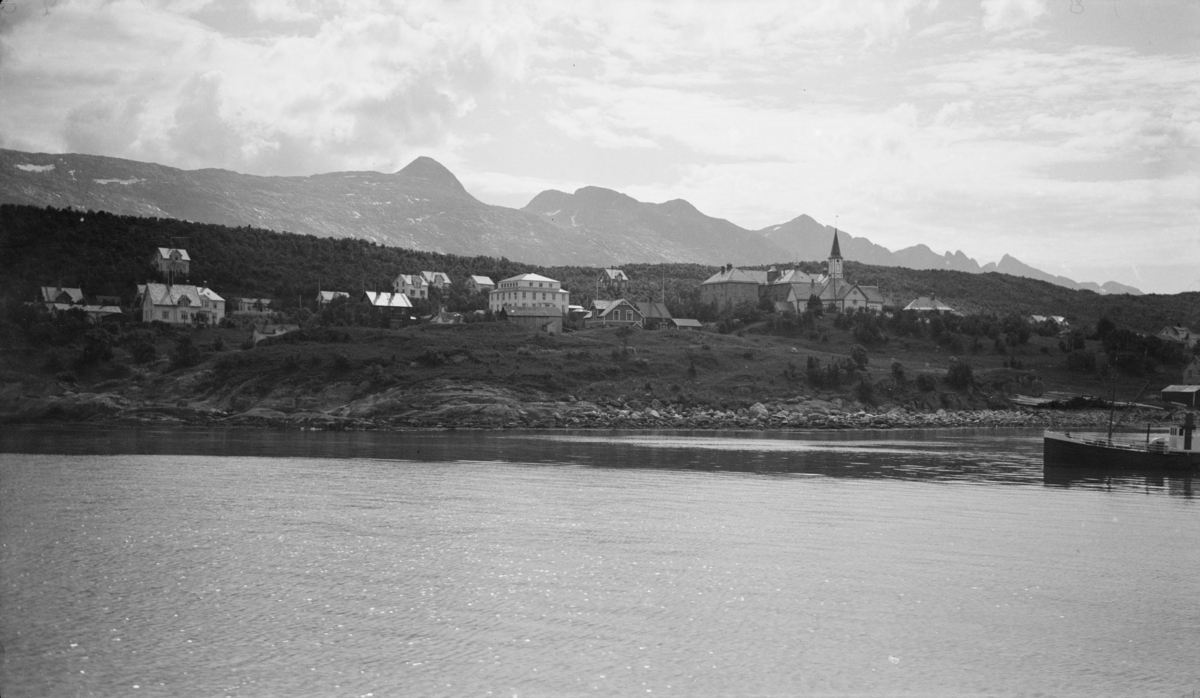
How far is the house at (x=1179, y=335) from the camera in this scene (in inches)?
6112

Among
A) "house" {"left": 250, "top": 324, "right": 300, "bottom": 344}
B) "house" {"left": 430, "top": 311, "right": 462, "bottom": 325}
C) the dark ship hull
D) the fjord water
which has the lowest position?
the fjord water

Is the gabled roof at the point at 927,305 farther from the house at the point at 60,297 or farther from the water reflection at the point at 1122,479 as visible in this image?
the house at the point at 60,297

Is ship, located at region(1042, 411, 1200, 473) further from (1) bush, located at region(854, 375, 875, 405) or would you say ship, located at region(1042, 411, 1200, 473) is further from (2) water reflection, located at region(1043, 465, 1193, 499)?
(1) bush, located at region(854, 375, 875, 405)

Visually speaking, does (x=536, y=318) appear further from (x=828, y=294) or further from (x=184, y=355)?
(x=828, y=294)

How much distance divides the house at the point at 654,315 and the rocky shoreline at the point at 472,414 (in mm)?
39057

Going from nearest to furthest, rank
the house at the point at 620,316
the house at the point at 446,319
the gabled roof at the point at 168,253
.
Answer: the house at the point at 446,319, the house at the point at 620,316, the gabled roof at the point at 168,253

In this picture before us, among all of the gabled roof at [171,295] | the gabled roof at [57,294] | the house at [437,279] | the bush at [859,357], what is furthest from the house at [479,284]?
the bush at [859,357]

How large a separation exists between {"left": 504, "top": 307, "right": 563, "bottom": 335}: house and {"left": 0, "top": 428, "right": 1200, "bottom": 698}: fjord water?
3044 inches

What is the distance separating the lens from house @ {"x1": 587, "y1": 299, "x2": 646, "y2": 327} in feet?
475

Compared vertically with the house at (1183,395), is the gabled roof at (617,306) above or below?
above

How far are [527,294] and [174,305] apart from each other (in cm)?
5294

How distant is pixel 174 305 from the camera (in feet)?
435

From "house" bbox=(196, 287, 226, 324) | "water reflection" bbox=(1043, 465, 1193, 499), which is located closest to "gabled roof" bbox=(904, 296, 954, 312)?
"house" bbox=(196, 287, 226, 324)

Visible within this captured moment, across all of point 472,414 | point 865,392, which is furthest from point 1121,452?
point 472,414
